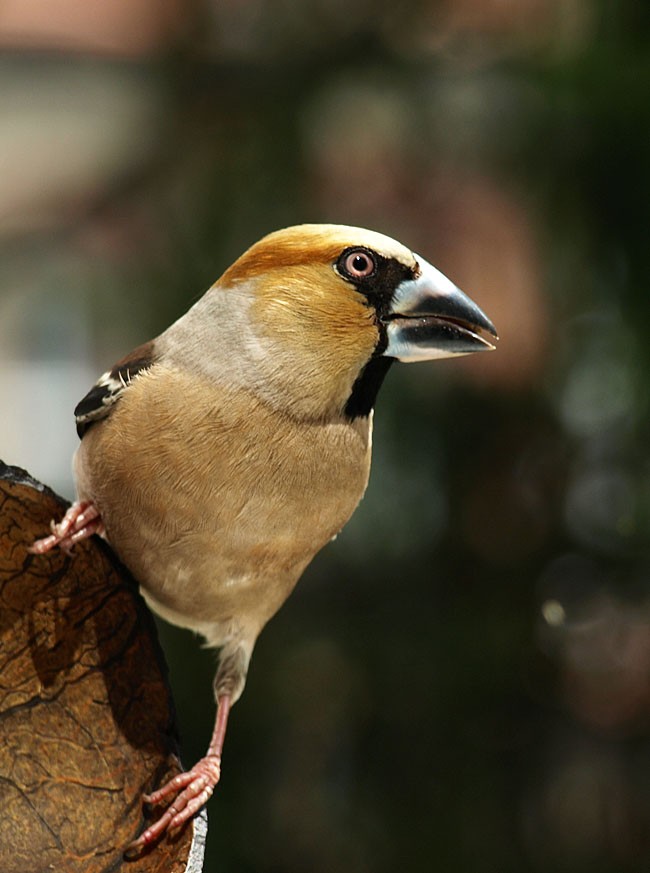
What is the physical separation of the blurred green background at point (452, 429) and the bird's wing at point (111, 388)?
0.72m

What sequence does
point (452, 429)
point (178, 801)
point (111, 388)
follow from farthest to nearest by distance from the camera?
point (452, 429) < point (111, 388) < point (178, 801)

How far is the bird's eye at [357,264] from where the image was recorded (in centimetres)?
80

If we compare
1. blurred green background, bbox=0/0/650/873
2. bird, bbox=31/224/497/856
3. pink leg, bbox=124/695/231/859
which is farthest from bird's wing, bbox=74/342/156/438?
blurred green background, bbox=0/0/650/873

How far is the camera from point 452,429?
163cm

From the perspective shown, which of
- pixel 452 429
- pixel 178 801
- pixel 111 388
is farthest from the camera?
pixel 452 429

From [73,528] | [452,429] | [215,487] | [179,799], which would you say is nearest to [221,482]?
[215,487]

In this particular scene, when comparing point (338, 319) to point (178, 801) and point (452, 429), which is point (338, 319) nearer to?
point (178, 801)

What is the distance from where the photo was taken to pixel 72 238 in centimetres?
197

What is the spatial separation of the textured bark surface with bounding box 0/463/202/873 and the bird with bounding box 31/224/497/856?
3cm

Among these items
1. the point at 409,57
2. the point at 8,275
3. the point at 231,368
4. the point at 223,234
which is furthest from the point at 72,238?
the point at 231,368

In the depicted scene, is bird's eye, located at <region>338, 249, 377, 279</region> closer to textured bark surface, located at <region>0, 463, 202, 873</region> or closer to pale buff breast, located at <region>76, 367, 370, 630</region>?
pale buff breast, located at <region>76, 367, 370, 630</region>

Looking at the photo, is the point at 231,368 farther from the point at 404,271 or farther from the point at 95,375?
the point at 95,375

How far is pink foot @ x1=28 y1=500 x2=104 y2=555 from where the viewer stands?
0.76 m

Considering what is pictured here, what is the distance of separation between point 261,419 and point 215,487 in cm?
6
